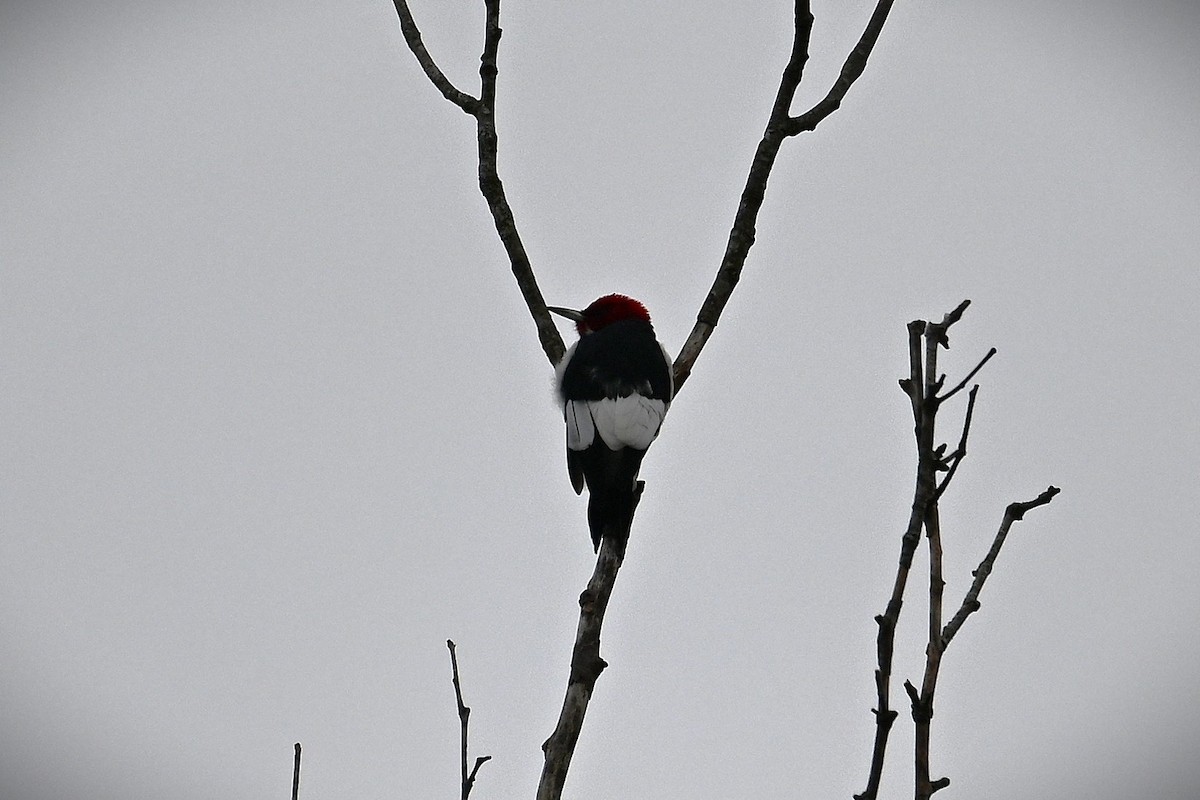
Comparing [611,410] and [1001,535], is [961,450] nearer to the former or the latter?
[1001,535]

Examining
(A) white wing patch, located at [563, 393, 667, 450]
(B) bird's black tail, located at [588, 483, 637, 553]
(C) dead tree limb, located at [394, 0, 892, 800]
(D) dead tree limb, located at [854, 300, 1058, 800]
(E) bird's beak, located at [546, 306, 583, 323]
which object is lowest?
(D) dead tree limb, located at [854, 300, 1058, 800]

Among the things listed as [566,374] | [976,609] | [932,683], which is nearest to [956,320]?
[976,609]

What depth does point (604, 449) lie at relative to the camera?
4.24 meters

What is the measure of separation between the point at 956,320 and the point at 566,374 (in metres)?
2.63

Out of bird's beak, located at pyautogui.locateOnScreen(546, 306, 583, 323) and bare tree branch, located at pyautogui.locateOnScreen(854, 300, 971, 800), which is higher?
bird's beak, located at pyautogui.locateOnScreen(546, 306, 583, 323)

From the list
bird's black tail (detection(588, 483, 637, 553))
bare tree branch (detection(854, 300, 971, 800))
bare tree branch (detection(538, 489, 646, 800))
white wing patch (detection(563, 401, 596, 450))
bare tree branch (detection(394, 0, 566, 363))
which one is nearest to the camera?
bare tree branch (detection(854, 300, 971, 800))

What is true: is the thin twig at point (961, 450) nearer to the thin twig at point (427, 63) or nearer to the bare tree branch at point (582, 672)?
the bare tree branch at point (582, 672)

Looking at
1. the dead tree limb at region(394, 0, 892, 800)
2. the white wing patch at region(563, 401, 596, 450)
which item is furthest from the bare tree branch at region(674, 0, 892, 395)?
the white wing patch at region(563, 401, 596, 450)

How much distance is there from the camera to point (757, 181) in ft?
12.8

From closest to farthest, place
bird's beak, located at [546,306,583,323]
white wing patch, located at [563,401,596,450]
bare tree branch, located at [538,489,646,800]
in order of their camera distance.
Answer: bare tree branch, located at [538,489,646,800] < white wing patch, located at [563,401,596,450] < bird's beak, located at [546,306,583,323]

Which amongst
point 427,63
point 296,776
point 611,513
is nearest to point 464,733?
point 296,776

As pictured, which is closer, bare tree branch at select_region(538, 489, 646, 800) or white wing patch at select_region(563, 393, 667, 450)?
bare tree branch at select_region(538, 489, 646, 800)

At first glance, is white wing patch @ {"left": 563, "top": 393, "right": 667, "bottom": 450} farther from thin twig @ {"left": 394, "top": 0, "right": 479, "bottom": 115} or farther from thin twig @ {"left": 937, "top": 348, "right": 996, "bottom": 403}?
thin twig @ {"left": 937, "top": 348, "right": 996, "bottom": 403}

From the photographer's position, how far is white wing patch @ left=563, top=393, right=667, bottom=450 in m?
4.21
